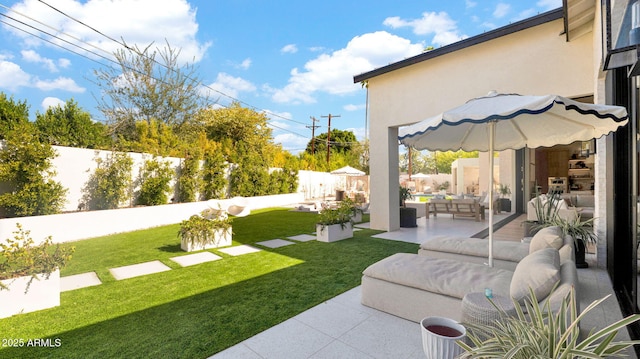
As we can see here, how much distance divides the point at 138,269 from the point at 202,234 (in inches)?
66.1

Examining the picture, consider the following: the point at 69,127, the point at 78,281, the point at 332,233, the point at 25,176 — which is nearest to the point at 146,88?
the point at 69,127

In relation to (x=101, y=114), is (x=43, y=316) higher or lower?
lower

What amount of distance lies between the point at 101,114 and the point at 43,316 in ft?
50.2

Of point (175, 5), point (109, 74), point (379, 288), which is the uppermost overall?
→ point (175, 5)

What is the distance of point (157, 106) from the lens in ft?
53.5

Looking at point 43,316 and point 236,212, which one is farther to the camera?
point 236,212

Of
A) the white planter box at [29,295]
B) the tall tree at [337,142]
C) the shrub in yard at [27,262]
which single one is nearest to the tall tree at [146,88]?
the shrub in yard at [27,262]

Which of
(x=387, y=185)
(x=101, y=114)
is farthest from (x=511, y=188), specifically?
(x=101, y=114)

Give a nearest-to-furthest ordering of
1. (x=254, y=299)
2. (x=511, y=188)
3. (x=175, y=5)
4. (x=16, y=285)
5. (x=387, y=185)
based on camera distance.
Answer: (x=16, y=285), (x=254, y=299), (x=387, y=185), (x=175, y=5), (x=511, y=188)

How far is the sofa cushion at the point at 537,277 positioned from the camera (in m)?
2.20

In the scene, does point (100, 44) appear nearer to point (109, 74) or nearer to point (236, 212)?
point (109, 74)

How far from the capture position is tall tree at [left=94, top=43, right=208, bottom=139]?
15416 mm

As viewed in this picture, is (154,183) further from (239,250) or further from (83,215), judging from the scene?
(239,250)

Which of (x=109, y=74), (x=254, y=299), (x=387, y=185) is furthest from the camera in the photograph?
(x=109, y=74)
